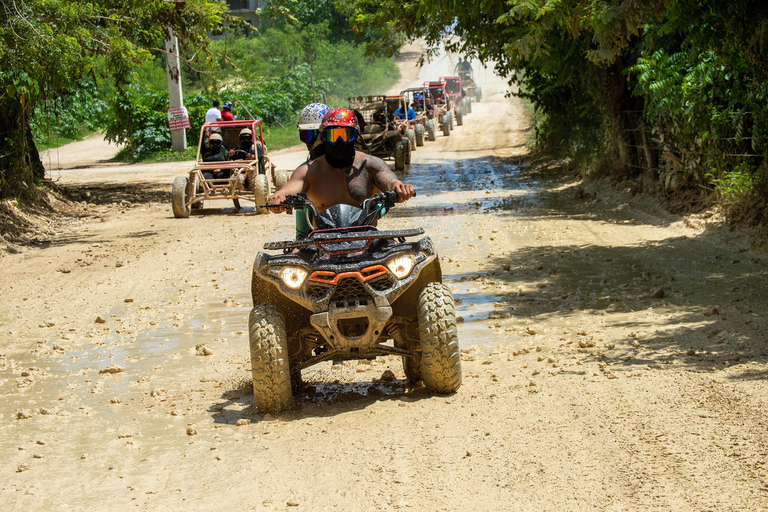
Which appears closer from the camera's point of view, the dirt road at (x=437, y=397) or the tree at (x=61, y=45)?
the dirt road at (x=437, y=397)

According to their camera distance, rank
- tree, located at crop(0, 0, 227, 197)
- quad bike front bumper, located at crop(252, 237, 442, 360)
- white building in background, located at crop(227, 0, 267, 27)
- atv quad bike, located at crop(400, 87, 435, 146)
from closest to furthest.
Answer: quad bike front bumper, located at crop(252, 237, 442, 360) < tree, located at crop(0, 0, 227, 197) < atv quad bike, located at crop(400, 87, 435, 146) < white building in background, located at crop(227, 0, 267, 27)

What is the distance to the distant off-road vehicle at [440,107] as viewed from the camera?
104ft

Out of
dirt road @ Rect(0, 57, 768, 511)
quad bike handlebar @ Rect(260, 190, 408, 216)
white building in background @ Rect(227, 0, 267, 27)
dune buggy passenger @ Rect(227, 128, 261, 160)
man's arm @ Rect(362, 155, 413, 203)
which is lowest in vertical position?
dirt road @ Rect(0, 57, 768, 511)

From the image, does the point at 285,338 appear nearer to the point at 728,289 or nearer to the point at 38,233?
the point at 728,289

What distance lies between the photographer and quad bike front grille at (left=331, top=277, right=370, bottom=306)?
15.7ft

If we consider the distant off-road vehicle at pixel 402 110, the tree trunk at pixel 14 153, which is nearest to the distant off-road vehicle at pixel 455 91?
the distant off-road vehicle at pixel 402 110

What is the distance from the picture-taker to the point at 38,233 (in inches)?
529

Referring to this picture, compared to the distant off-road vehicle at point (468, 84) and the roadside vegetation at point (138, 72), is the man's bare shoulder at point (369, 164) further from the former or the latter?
the distant off-road vehicle at point (468, 84)

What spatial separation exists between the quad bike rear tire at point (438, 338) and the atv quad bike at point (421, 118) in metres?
23.2

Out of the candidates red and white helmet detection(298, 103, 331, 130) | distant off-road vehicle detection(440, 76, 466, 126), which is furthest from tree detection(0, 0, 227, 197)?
distant off-road vehicle detection(440, 76, 466, 126)

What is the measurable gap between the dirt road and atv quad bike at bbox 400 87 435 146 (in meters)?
17.2

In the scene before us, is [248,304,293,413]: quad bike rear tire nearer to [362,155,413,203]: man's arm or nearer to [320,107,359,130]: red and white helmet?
[362,155,413,203]: man's arm

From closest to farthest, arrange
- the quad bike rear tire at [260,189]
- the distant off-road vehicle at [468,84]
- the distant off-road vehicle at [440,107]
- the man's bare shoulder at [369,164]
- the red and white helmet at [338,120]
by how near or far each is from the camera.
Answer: the red and white helmet at [338,120] < the man's bare shoulder at [369,164] < the quad bike rear tire at [260,189] < the distant off-road vehicle at [440,107] < the distant off-road vehicle at [468,84]

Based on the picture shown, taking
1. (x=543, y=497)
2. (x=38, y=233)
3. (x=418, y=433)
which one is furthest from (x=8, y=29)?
(x=543, y=497)
